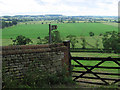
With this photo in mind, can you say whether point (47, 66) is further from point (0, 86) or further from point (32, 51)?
point (0, 86)

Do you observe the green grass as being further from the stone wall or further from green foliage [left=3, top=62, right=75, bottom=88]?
green foliage [left=3, top=62, right=75, bottom=88]

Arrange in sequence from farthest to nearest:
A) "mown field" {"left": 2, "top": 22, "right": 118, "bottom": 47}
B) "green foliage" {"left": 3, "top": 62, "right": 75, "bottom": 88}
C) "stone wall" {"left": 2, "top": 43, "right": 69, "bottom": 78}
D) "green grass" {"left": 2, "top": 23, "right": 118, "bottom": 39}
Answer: "green grass" {"left": 2, "top": 23, "right": 118, "bottom": 39}, "mown field" {"left": 2, "top": 22, "right": 118, "bottom": 47}, "stone wall" {"left": 2, "top": 43, "right": 69, "bottom": 78}, "green foliage" {"left": 3, "top": 62, "right": 75, "bottom": 88}

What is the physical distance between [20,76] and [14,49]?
1138 millimetres

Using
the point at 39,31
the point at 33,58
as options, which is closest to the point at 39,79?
the point at 33,58

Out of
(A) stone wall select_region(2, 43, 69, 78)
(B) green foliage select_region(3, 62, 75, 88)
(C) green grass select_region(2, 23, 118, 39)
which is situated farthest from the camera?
(C) green grass select_region(2, 23, 118, 39)

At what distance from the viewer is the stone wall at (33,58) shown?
6789 mm

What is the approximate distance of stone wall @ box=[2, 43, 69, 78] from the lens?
6.79m

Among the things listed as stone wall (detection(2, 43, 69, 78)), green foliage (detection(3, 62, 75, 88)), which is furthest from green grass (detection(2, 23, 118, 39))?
green foliage (detection(3, 62, 75, 88))

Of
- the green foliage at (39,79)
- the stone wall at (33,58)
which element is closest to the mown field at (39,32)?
the stone wall at (33,58)

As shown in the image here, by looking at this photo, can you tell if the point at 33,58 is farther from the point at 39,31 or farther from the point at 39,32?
the point at 39,31

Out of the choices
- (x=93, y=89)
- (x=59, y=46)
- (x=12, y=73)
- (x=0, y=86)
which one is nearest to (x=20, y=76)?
(x=12, y=73)

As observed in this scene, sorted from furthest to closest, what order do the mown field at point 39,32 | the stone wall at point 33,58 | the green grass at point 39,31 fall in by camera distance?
the green grass at point 39,31 → the mown field at point 39,32 → the stone wall at point 33,58

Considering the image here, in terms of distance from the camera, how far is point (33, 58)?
23.4 ft

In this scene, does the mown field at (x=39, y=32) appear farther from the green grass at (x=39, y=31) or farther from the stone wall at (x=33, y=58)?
the stone wall at (x=33, y=58)
